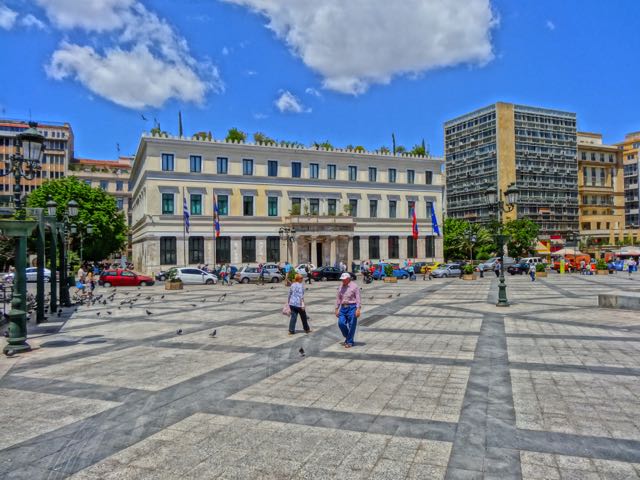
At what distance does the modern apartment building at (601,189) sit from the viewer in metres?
84.5

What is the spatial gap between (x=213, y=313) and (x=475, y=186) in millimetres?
77184

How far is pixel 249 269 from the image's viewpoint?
122ft

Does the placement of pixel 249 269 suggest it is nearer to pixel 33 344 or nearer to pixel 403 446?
pixel 33 344

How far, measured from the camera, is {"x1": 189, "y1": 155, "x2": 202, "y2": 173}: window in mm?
45906

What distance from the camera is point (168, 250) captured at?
44.6m

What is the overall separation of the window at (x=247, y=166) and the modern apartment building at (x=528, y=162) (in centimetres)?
4756

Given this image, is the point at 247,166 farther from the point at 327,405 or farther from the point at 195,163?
the point at 327,405

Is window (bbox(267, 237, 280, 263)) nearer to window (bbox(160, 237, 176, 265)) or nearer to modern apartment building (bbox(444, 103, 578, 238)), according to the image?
window (bbox(160, 237, 176, 265))

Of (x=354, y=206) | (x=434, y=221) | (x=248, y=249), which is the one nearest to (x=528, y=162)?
(x=434, y=221)

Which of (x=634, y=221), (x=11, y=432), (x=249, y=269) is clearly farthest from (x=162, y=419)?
(x=634, y=221)

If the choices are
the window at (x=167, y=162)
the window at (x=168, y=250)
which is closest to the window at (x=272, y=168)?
the window at (x=167, y=162)

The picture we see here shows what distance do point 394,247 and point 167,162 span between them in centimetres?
2777

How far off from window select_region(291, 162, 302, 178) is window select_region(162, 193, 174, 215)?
1343cm

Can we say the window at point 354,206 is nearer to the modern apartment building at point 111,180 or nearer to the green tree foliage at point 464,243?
the green tree foliage at point 464,243
